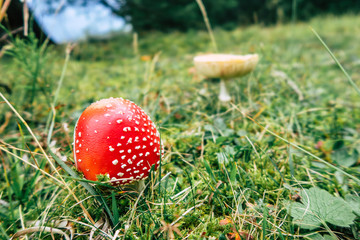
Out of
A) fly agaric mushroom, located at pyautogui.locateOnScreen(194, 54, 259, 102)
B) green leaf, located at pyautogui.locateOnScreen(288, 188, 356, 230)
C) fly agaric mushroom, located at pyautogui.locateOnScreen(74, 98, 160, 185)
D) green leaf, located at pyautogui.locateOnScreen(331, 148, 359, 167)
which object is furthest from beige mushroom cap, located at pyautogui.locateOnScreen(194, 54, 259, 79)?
green leaf, located at pyautogui.locateOnScreen(288, 188, 356, 230)

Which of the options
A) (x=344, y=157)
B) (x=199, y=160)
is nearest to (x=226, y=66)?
(x=199, y=160)

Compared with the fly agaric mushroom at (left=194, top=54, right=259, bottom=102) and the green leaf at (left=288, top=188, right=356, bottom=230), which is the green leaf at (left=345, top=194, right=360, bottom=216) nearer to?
the green leaf at (left=288, top=188, right=356, bottom=230)

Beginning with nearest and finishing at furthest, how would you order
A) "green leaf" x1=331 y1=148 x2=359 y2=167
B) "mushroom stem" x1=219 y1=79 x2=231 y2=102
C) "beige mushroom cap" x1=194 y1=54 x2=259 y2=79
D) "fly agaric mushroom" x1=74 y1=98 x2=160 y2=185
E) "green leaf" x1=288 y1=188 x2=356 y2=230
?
1. "green leaf" x1=288 y1=188 x2=356 y2=230
2. "fly agaric mushroom" x1=74 y1=98 x2=160 y2=185
3. "green leaf" x1=331 y1=148 x2=359 y2=167
4. "beige mushroom cap" x1=194 y1=54 x2=259 y2=79
5. "mushroom stem" x1=219 y1=79 x2=231 y2=102

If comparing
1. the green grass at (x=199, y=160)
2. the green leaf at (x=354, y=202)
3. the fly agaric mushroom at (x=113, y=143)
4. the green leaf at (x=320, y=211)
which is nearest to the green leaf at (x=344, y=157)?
the green grass at (x=199, y=160)

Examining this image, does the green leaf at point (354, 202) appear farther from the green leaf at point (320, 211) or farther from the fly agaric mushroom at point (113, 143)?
the fly agaric mushroom at point (113, 143)

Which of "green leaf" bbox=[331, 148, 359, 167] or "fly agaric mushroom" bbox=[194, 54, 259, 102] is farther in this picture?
"fly agaric mushroom" bbox=[194, 54, 259, 102]

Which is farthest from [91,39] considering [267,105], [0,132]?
[267,105]

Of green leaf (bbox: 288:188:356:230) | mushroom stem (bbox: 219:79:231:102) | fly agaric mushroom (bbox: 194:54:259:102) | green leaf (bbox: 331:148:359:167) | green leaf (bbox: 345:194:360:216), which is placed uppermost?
fly agaric mushroom (bbox: 194:54:259:102)
